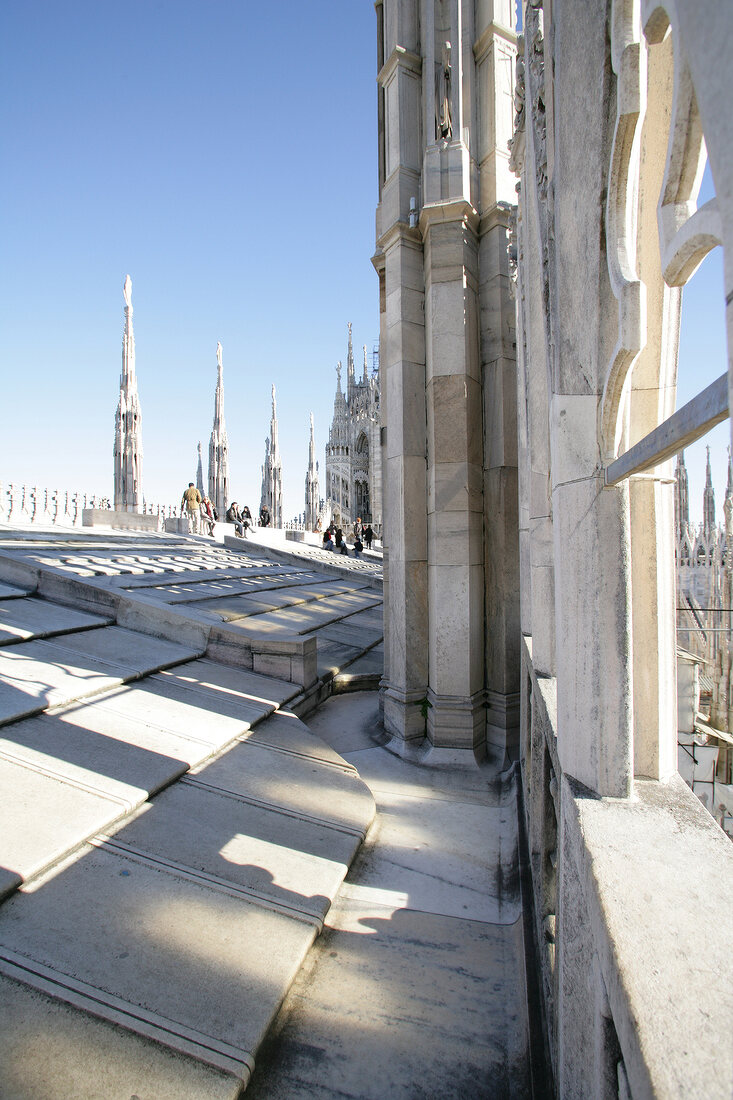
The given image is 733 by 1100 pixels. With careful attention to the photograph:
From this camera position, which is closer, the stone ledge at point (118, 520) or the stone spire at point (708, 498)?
the stone ledge at point (118, 520)

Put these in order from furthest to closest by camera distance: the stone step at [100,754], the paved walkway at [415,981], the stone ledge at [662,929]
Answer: the stone step at [100,754]
the paved walkway at [415,981]
the stone ledge at [662,929]

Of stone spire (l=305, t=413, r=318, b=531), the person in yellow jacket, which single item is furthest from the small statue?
stone spire (l=305, t=413, r=318, b=531)

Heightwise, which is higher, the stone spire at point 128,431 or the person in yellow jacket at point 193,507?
the stone spire at point 128,431

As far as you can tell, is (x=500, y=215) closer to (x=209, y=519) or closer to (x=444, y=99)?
(x=444, y=99)

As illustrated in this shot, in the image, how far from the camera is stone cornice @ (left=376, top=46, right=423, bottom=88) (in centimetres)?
486

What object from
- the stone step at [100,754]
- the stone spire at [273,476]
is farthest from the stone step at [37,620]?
the stone spire at [273,476]

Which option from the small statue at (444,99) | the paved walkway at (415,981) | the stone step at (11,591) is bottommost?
the paved walkway at (415,981)

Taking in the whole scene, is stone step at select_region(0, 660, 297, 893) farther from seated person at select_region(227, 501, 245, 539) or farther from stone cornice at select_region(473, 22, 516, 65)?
seated person at select_region(227, 501, 245, 539)

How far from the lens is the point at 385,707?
4.97 m

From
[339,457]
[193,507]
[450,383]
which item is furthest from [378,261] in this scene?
[339,457]

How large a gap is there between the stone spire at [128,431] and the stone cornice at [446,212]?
81.4ft

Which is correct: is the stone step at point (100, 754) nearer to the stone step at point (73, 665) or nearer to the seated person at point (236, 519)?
the stone step at point (73, 665)

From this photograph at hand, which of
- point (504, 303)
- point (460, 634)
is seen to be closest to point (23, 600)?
point (460, 634)

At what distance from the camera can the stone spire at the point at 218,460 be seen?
36.8 metres
